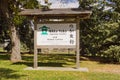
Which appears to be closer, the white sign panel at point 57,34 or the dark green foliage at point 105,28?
the white sign panel at point 57,34

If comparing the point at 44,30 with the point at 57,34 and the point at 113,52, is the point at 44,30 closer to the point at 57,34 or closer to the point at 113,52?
the point at 57,34

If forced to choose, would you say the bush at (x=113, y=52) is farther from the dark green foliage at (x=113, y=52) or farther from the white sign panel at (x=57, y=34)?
the white sign panel at (x=57, y=34)

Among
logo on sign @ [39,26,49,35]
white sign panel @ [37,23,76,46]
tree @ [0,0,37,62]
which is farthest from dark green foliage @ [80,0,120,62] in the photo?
tree @ [0,0,37,62]

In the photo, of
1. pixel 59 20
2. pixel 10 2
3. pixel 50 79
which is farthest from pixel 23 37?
pixel 50 79

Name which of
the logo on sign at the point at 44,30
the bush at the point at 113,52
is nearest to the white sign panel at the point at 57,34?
the logo on sign at the point at 44,30

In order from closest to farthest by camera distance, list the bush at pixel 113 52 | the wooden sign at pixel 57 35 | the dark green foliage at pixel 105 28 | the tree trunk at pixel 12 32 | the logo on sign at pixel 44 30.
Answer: the wooden sign at pixel 57 35 < the logo on sign at pixel 44 30 < the bush at pixel 113 52 < the dark green foliage at pixel 105 28 < the tree trunk at pixel 12 32

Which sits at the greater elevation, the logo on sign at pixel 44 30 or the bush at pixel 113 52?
the logo on sign at pixel 44 30

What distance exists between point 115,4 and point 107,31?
7.48 ft

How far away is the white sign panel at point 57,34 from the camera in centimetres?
1608

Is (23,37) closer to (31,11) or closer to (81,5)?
(81,5)

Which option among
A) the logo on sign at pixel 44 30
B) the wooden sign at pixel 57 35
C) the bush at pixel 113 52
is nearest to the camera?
the wooden sign at pixel 57 35

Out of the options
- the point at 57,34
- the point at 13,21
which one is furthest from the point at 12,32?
the point at 57,34

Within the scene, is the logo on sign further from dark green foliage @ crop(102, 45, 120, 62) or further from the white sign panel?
dark green foliage @ crop(102, 45, 120, 62)

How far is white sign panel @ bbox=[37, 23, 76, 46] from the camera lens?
16078mm
